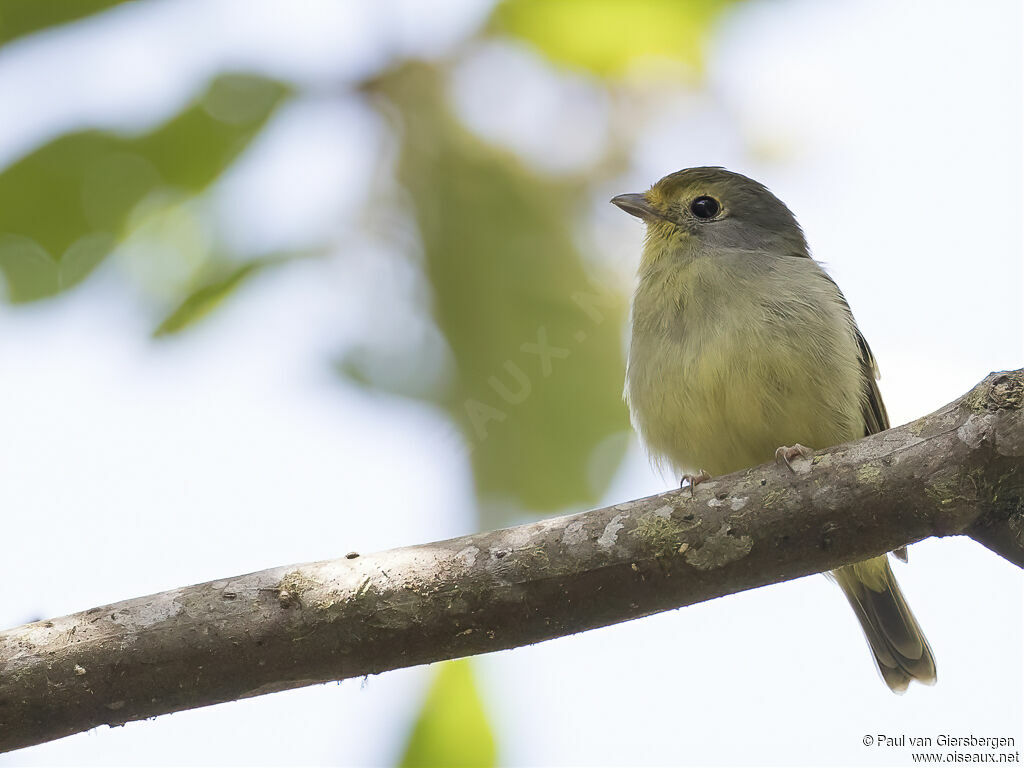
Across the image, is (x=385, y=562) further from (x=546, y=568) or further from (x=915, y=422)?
(x=915, y=422)

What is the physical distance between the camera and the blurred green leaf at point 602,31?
11.3ft

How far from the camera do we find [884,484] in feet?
10.0

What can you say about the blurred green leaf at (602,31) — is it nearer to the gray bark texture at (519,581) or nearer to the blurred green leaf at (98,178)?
the blurred green leaf at (98,178)

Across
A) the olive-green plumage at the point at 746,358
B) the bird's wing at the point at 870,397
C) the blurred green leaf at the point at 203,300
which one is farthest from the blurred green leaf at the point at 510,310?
the bird's wing at the point at 870,397

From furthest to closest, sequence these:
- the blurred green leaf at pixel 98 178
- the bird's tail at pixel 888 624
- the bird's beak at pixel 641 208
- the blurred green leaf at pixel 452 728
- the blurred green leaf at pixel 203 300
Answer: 1. the bird's beak at pixel 641 208
2. the bird's tail at pixel 888 624
3. the blurred green leaf at pixel 203 300
4. the blurred green leaf at pixel 452 728
5. the blurred green leaf at pixel 98 178

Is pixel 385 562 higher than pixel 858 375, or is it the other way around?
pixel 858 375

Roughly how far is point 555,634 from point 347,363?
1341 mm

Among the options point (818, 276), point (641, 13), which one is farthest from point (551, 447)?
point (818, 276)

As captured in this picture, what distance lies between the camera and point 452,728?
341 centimetres

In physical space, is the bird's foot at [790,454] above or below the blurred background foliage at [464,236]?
below

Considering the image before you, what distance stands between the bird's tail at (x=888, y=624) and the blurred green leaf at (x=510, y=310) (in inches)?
69.2

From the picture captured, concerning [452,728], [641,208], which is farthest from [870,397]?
[452,728]

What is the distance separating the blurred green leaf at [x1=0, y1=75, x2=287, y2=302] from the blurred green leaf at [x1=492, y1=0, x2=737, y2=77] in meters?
0.87

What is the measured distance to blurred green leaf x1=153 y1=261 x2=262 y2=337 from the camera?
3594 mm
